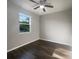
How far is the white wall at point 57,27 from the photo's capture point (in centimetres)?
521

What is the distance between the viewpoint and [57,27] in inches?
226

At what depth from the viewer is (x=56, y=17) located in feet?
18.9

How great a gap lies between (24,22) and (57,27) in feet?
8.74

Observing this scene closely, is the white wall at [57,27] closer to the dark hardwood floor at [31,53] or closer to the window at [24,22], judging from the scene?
the dark hardwood floor at [31,53]

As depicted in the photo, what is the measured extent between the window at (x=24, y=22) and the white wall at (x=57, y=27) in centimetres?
170

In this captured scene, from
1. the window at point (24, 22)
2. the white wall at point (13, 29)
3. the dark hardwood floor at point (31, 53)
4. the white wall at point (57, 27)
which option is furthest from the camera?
the white wall at point (57, 27)

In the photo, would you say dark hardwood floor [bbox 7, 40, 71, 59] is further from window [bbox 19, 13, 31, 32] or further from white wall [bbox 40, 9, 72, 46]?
white wall [bbox 40, 9, 72, 46]

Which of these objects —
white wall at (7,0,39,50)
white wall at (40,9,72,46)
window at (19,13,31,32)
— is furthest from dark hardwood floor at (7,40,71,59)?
white wall at (40,9,72,46)

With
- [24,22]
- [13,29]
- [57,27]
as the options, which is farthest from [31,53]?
[57,27]

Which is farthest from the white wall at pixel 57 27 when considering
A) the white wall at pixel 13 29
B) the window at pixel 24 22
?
the white wall at pixel 13 29
